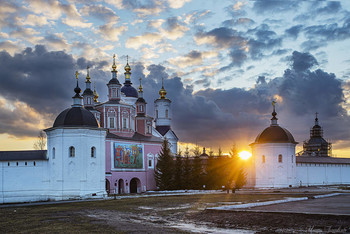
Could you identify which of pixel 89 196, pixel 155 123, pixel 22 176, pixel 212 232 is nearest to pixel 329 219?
pixel 212 232

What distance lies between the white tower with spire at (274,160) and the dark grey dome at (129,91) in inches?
732

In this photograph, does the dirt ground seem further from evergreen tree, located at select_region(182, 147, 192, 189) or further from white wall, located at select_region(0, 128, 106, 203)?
evergreen tree, located at select_region(182, 147, 192, 189)

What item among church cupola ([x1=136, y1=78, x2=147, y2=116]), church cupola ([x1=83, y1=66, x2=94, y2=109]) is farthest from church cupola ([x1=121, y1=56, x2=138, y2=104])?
church cupola ([x1=83, y1=66, x2=94, y2=109])

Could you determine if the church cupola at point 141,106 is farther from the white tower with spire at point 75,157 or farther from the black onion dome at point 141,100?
the white tower with spire at point 75,157

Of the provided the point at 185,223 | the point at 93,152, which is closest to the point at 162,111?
the point at 93,152

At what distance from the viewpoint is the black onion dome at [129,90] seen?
5706 centimetres

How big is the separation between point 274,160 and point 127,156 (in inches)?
617

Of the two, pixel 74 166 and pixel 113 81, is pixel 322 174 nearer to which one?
pixel 113 81

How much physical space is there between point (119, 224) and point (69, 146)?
18616mm

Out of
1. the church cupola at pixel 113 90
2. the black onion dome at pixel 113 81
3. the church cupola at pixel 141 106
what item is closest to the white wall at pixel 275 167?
the church cupola at pixel 141 106

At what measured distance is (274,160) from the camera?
45812 millimetres

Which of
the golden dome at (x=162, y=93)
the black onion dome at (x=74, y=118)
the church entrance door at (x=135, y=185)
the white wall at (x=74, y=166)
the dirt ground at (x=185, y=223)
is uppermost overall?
the golden dome at (x=162, y=93)

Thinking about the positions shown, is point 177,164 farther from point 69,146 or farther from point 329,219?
point 329,219

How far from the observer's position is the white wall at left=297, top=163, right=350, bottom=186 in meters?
47.9
